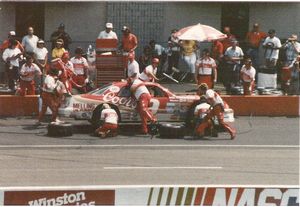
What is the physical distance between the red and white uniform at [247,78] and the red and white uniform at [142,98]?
168 inches

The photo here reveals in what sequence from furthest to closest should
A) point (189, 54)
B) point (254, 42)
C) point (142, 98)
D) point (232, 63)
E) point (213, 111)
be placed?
point (189, 54) → point (254, 42) → point (232, 63) → point (142, 98) → point (213, 111)

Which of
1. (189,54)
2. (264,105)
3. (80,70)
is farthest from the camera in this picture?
(189,54)

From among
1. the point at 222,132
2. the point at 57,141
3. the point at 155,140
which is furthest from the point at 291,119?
the point at 57,141

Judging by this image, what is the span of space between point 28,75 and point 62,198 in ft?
42.5

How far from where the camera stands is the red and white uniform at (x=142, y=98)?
59.5 feet

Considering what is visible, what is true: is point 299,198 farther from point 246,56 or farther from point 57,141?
point 246,56

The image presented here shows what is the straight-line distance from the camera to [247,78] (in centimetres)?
2164

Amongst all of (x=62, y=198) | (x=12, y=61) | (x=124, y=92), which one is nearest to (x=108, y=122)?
(x=124, y=92)

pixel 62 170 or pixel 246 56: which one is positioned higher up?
pixel 246 56

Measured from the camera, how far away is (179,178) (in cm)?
1320

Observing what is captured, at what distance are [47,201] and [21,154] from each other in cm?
808

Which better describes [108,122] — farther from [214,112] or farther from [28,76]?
[28,76]

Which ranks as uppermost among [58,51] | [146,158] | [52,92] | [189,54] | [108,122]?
[58,51]

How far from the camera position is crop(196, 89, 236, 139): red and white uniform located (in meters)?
17.8
